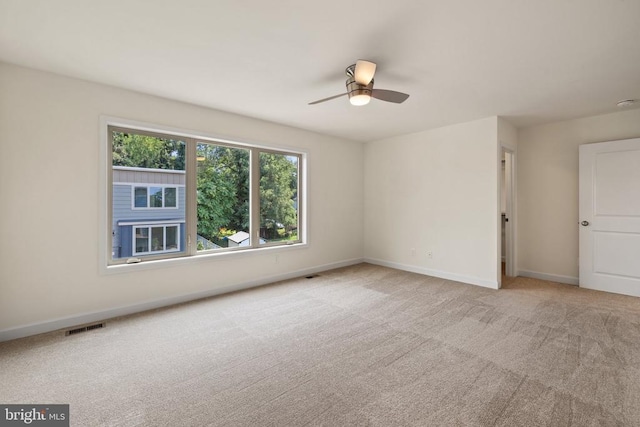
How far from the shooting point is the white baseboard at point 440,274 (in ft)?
13.7

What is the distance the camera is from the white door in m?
3.73

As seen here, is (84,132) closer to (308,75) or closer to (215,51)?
(215,51)

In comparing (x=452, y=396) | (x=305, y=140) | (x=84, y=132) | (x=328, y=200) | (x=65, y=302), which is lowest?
(x=452, y=396)

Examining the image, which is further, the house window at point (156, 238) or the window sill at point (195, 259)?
the house window at point (156, 238)

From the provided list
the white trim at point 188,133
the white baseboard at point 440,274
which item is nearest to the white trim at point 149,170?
the white trim at point 188,133

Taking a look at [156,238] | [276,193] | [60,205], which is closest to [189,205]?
[156,238]

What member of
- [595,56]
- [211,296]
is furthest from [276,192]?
[595,56]

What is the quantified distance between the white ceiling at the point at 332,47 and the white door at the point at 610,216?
844 millimetres

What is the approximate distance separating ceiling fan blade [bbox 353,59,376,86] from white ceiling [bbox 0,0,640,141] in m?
0.12

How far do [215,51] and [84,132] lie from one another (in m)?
1.77

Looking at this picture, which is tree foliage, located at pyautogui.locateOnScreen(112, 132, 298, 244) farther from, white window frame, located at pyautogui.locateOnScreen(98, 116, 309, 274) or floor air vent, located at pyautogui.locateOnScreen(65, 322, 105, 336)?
floor air vent, located at pyautogui.locateOnScreen(65, 322, 105, 336)

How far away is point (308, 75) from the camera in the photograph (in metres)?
2.78

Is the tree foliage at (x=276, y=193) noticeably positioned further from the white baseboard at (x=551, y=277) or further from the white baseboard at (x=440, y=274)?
the white baseboard at (x=551, y=277)

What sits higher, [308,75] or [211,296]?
[308,75]
